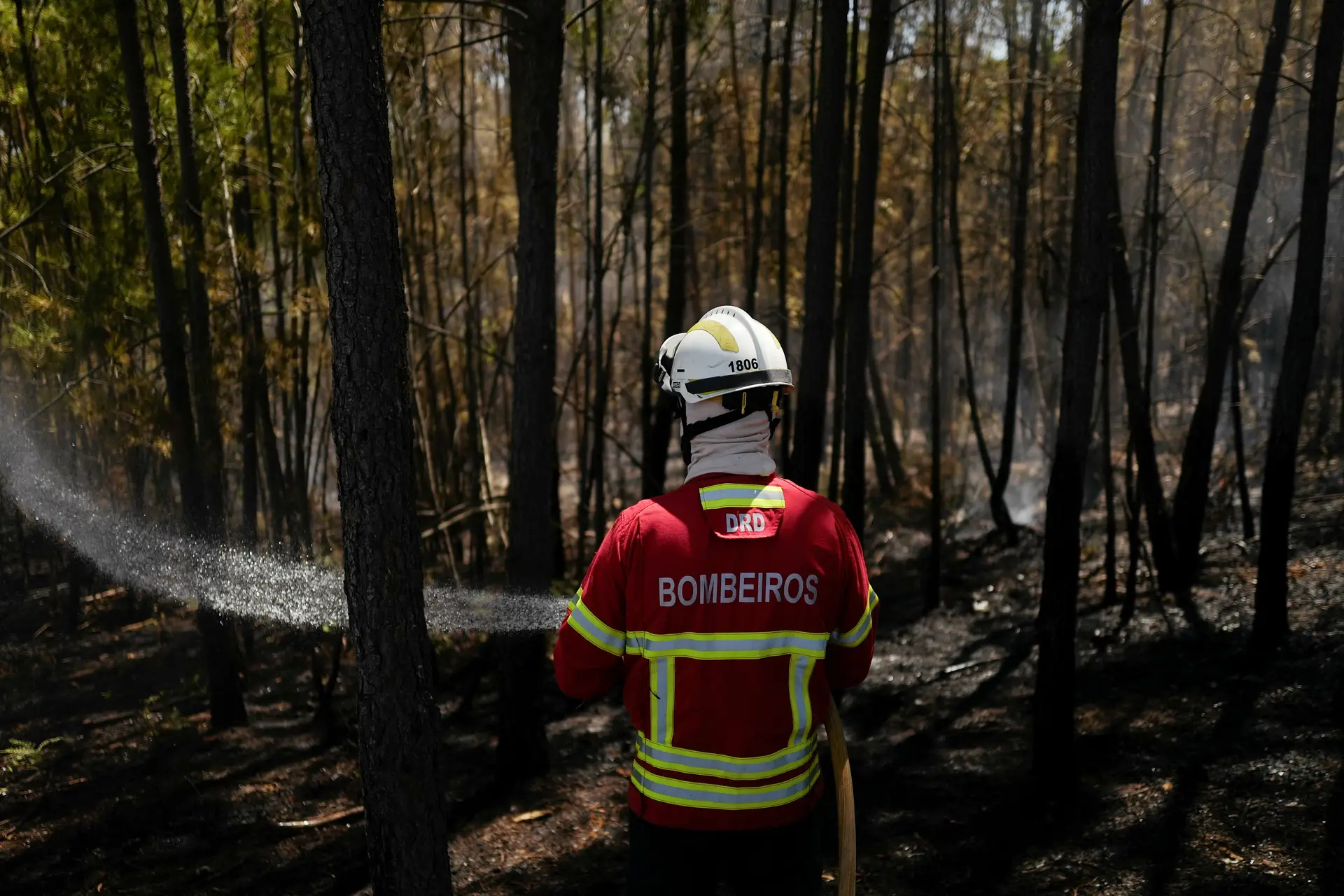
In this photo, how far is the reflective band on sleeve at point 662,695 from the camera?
247 cm

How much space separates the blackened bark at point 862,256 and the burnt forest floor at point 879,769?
1.59 meters

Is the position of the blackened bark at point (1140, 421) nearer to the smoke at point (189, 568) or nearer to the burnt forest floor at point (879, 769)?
the burnt forest floor at point (879, 769)

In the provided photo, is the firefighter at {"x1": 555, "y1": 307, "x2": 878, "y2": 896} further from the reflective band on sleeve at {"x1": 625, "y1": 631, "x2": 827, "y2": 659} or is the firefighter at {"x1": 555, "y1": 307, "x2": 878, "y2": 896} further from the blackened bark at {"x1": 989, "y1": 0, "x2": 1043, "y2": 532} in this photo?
the blackened bark at {"x1": 989, "y1": 0, "x2": 1043, "y2": 532}

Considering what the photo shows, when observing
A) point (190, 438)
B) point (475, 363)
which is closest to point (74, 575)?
point (190, 438)

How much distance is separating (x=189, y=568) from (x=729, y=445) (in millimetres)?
6876

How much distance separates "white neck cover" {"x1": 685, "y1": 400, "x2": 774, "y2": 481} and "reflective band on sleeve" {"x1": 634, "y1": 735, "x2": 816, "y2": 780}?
0.68m

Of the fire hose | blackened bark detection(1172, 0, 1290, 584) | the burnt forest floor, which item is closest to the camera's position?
the fire hose

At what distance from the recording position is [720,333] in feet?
8.57

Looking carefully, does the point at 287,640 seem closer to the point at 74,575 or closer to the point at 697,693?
the point at 74,575

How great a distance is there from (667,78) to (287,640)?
672 cm

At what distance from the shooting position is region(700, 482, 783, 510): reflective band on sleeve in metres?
2.51

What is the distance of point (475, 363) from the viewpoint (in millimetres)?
14219

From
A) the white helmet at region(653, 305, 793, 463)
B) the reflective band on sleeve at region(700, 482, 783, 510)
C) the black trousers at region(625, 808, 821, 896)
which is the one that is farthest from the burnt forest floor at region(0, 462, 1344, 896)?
the white helmet at region(653, 305, 793, 463)

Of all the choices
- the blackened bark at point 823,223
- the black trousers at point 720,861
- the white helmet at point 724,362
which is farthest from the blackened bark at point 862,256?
the black trousers at point 720,861
